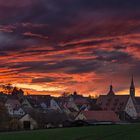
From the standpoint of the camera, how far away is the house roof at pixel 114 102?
6802 inches

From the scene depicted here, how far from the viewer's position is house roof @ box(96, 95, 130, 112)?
172762mm

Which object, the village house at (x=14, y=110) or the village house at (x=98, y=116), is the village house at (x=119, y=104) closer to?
the village house at (x=14, y=110)

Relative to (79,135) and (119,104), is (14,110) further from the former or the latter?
(79,135)

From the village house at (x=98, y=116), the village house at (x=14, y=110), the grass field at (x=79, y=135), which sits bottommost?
the grass field at (x=79, y=135)

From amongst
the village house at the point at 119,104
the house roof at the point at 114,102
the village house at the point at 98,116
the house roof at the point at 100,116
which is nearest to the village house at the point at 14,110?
the village house at the point at 98,116

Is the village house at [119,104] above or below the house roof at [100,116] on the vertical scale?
above

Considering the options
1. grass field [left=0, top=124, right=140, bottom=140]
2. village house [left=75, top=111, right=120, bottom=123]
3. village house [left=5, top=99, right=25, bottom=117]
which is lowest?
grass field [left=0, top=124, right=140, bottom=140]

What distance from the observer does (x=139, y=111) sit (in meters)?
190

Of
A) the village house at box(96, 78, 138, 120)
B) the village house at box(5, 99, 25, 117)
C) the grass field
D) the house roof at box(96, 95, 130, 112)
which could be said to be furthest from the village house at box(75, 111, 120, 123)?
the grass field

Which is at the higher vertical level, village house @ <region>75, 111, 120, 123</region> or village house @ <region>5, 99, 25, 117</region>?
village house @ <region>5, 99, 25, 117</region>

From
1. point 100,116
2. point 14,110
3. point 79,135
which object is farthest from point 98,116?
point 79,135

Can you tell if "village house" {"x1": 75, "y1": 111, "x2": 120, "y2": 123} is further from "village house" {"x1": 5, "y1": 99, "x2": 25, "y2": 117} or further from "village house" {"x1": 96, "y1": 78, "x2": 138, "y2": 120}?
"village house" {"x1": 96, "y1": 78, "x2": 138, "y2": 120}

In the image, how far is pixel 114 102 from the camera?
177 metres

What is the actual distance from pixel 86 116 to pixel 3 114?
32312 mm
